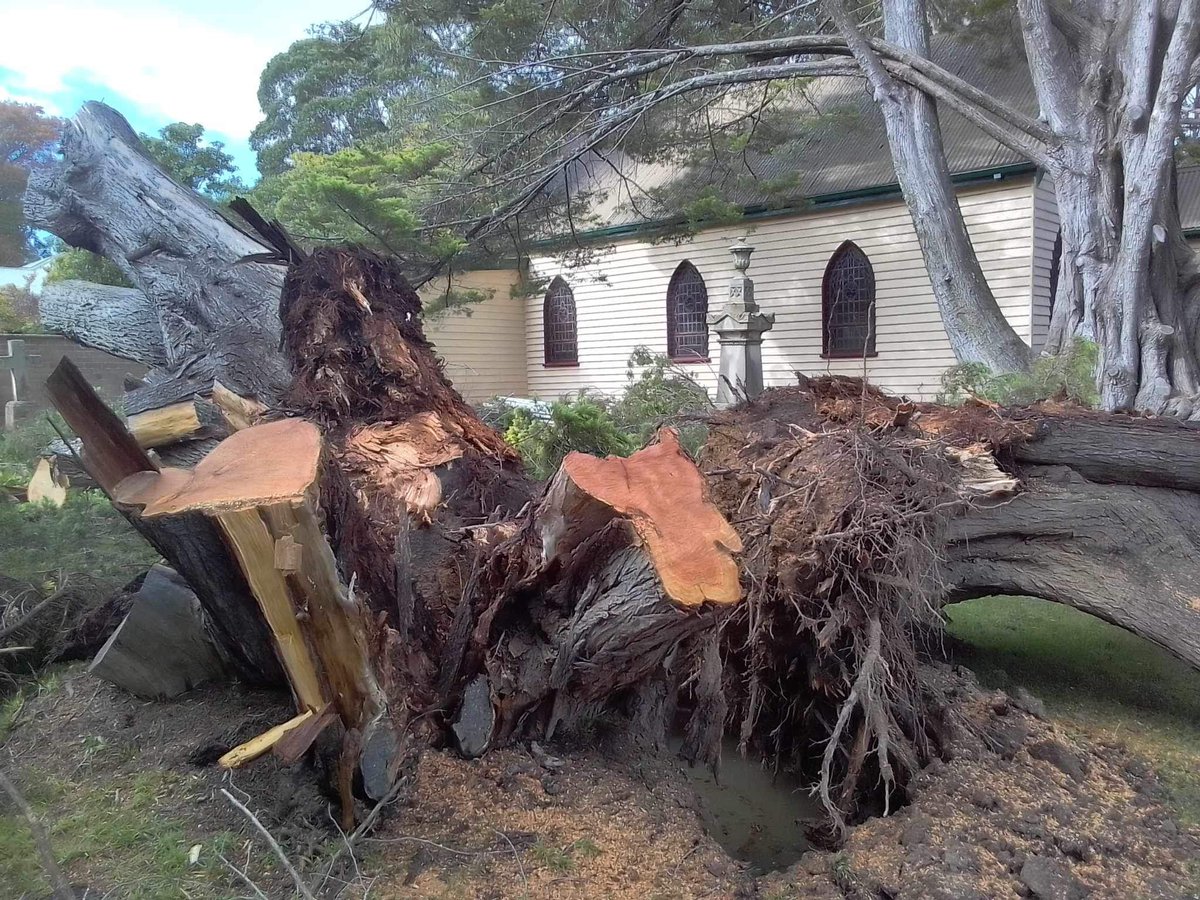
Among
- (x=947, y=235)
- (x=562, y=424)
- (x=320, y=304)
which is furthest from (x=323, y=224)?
(x=947, y=235)

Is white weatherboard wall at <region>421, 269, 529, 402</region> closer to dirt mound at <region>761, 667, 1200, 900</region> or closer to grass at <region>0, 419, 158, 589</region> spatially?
grass at <region>0, 419, 158, 589</region>

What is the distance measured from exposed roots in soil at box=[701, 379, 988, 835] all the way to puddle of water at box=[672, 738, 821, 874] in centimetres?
14

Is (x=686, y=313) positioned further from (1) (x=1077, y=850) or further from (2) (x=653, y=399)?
(1) (x=1077, y=850)

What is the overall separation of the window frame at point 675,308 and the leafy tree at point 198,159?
8.82m

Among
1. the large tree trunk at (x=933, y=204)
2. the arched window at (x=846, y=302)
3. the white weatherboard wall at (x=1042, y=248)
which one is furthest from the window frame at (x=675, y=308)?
the large tree trunk at (x=933, y=204)

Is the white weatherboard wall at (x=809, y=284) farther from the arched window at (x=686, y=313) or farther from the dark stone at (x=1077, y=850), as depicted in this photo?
the dark stone at (x=1077, y=850)

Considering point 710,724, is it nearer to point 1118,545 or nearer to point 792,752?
point 792,752

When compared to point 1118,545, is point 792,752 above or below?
below

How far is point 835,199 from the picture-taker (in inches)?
560

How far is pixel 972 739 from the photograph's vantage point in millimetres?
3678

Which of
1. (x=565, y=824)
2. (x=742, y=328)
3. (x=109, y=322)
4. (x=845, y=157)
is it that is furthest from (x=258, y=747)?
(x=845, y=157)

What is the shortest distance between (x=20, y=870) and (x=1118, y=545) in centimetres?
511

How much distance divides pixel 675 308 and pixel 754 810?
586 inches

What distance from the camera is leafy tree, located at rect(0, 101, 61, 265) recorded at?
7.51 metres
